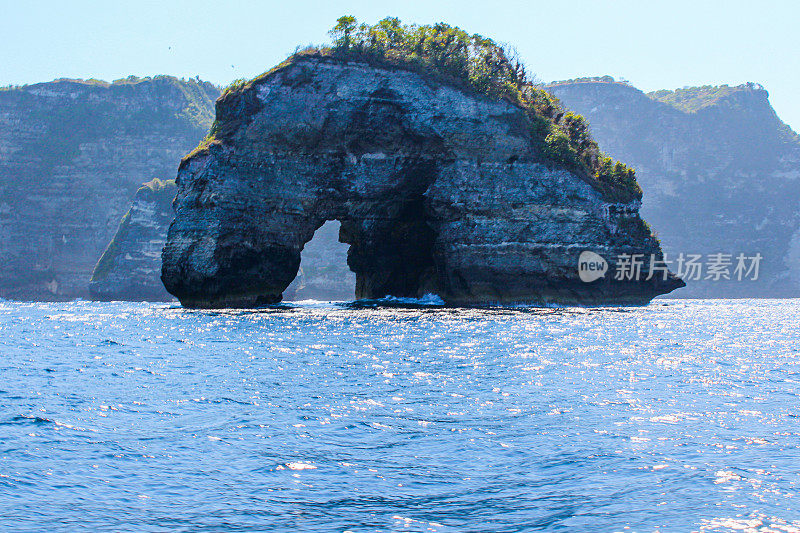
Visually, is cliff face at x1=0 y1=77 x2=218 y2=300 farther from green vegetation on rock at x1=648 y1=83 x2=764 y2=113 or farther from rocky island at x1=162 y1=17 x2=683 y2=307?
green vegetation on rock at x1=648 y1=83 x2=764 y2=113

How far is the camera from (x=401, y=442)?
892cm

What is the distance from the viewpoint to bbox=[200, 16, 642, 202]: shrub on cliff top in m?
47.7

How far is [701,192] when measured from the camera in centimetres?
15775

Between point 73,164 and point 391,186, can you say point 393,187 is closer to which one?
point 391,186

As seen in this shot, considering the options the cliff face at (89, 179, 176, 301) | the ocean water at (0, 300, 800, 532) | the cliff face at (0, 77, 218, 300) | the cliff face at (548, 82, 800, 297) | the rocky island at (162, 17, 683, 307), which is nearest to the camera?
the ocean water at (0, 300, 800, 532)

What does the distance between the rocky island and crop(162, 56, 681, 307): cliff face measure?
0.09m

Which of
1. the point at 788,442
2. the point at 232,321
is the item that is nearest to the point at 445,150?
the point at 232,321

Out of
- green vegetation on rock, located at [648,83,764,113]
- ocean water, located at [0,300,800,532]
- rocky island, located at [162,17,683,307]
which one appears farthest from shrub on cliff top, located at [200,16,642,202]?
green vegetation on rock, located at [648,83,764,113]

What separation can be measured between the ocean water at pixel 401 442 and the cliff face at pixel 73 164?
112113mm

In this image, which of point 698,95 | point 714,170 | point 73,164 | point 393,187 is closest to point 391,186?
point 393,187

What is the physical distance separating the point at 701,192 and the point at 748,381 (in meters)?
159

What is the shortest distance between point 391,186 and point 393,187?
197 mm

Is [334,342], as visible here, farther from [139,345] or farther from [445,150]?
[445,150]

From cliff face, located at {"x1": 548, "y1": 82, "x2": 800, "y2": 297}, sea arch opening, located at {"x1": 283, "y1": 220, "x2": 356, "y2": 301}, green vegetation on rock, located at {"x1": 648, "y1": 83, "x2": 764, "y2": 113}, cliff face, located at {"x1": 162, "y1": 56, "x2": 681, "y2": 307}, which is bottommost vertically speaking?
sea arch opening, located at {"x1": 283, "y1": 220, "x2": 356, "y2": 301}
